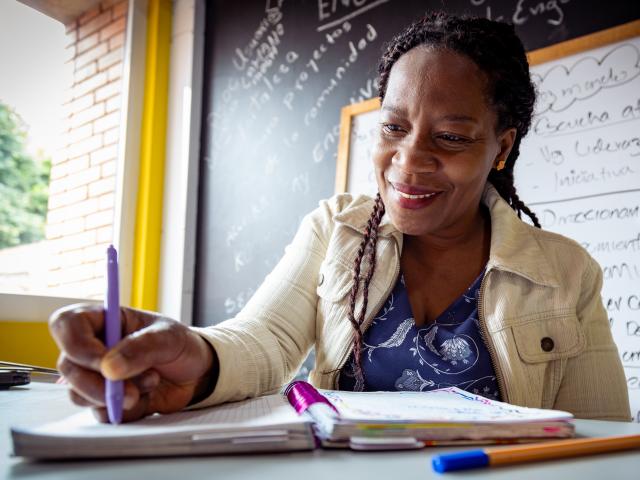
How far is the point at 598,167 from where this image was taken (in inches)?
64.1

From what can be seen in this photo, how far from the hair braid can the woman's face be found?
0.20 feet

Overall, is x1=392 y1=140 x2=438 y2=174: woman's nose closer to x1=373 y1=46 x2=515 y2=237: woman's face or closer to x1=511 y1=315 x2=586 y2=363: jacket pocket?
x1=373 y1=46 x2=515 y2=237: woman's face

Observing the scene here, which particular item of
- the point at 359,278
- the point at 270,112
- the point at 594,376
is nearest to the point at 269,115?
the point at 270,112

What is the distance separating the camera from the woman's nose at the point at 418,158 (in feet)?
3.51

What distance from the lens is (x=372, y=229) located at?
1.18 metres

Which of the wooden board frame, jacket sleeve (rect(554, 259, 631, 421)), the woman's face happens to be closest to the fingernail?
the woman's face

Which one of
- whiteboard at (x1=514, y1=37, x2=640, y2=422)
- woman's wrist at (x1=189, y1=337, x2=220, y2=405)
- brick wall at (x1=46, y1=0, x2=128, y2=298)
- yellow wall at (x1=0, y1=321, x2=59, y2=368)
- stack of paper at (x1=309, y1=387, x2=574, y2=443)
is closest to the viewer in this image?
stack of paper at (x1=309, y1=387, x2=574, y2=443)

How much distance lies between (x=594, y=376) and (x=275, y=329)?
56 centimetres

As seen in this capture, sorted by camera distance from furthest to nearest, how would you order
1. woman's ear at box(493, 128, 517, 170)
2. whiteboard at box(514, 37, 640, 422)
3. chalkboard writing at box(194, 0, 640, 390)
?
chalkboard writing at box(194, 0, 640, 390), whiteboard at box(514, 37, 640, 422), woman's ear at box(493, 128, 517, 170)

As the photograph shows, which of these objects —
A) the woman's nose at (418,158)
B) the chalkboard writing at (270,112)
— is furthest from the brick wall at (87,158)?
the woman's nose at (418,158)

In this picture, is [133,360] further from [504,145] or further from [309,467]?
[504,145]

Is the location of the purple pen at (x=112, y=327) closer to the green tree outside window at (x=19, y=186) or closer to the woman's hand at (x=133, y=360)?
the woman's hand at (x=133, y=360)

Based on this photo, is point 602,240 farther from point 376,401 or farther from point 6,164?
point 6,164

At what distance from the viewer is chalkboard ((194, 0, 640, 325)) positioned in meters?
2.28
